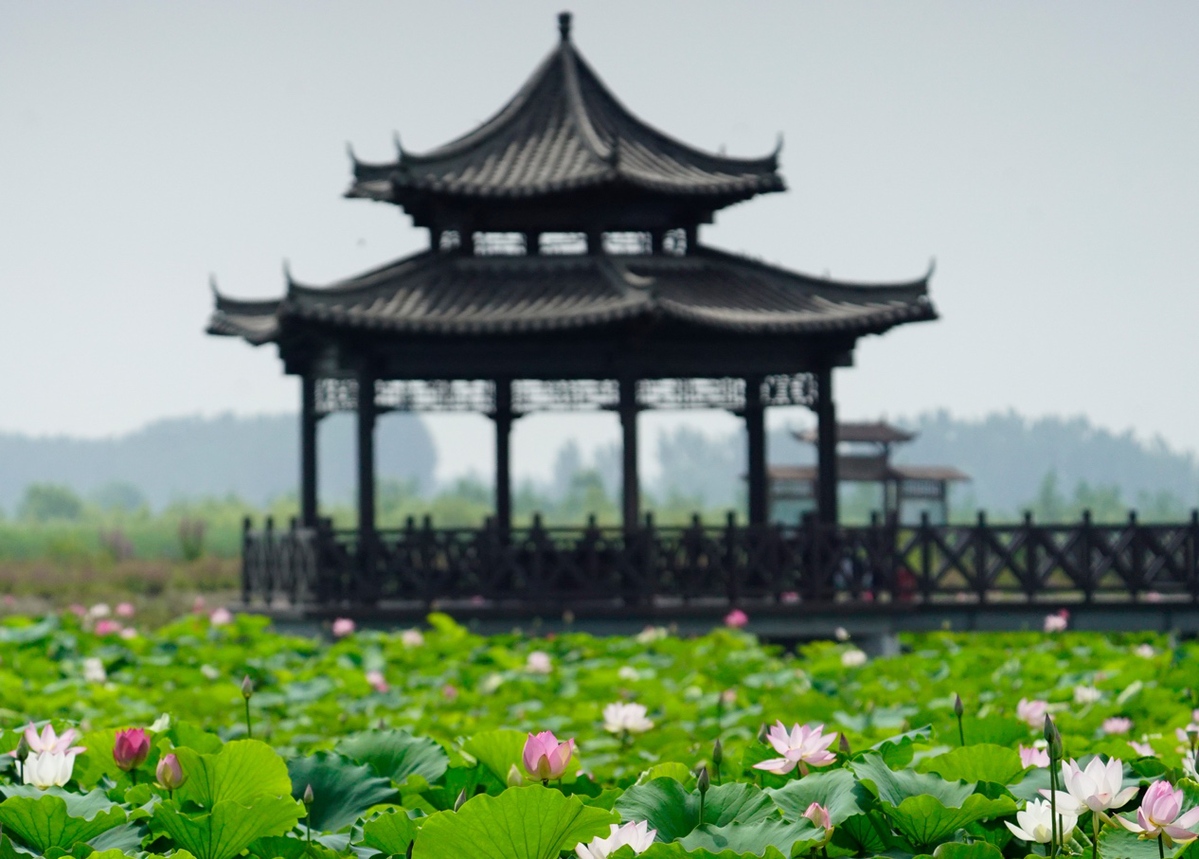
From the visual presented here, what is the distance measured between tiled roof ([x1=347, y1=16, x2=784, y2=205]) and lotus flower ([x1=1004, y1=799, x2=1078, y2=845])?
1272cm

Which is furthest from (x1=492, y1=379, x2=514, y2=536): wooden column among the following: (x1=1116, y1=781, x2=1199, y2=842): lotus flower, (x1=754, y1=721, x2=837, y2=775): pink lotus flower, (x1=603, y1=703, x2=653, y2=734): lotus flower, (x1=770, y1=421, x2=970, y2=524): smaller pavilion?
(x1=770, y1=421, x2=970, y2=524): smaller pavilion

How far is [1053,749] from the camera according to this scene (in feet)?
7.60

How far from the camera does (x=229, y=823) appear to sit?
262 centimetres

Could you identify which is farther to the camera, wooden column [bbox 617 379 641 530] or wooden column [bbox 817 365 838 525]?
wooden column [bbox 817 365 838 525]

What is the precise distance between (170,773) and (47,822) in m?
0.24

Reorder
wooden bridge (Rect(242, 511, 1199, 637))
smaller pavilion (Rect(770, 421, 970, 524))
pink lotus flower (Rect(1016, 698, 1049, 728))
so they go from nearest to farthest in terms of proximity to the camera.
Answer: pink lotus flower (Rect(1016, 698, 1049, 728)), wooden bridge (Rect(242, 511, 1199, 637)), smaller pavilion (Rect(770, 421, 970, 524))

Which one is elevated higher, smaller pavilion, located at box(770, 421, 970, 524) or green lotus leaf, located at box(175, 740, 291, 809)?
smaller pavilion, located at box(770, 421, 970, 524)

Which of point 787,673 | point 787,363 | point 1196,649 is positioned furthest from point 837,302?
point 787,673

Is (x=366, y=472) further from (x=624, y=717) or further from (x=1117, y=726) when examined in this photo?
(x=624, y=717)

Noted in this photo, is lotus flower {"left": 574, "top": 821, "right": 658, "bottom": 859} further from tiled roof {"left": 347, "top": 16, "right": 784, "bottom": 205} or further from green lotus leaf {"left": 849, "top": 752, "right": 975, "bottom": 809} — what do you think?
tiled roof {"left": 347, "top": 16, "right": 784, "bottom": 205}

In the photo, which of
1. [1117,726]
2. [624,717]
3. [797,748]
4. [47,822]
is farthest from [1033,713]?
[47,822]

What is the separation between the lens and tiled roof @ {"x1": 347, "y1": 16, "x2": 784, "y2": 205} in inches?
606

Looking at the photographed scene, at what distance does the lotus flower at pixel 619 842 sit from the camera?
2311 millimetres

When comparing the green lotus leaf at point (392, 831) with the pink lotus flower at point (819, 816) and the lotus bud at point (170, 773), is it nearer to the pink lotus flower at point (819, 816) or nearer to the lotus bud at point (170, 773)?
the lotus bud at point (170, 773)
